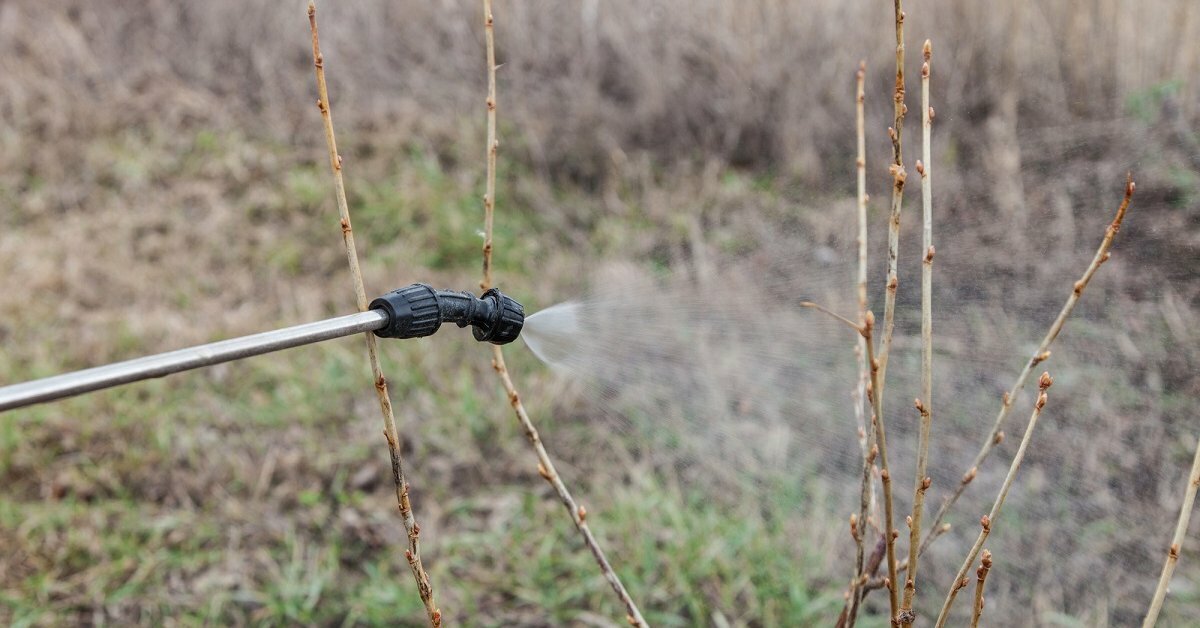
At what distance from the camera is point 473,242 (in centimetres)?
425

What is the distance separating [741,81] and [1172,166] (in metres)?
1.91

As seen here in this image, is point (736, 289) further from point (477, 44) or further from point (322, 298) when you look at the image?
point (477, 44)

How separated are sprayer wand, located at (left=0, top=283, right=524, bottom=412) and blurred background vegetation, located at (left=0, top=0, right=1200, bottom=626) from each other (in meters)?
1.35

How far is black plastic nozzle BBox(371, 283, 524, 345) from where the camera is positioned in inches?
44.6

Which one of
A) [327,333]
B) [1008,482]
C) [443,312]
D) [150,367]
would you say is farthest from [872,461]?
[150,367]

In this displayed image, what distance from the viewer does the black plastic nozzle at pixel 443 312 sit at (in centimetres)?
113

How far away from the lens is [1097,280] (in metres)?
3.66

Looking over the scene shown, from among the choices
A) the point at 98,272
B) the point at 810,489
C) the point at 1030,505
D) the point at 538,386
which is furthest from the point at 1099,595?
the point at 98,272

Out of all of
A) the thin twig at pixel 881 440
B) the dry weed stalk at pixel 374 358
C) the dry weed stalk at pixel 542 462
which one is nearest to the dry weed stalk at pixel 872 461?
the thin twig at pixel 881 440

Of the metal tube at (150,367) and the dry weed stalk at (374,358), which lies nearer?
the metal tube at (150,367)

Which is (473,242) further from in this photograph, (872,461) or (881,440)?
(881,440)

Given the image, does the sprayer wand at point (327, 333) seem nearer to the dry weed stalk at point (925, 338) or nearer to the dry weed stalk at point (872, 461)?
the dry weed stalk at point (872, 461)

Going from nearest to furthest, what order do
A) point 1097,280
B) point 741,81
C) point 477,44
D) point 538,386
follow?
1. point 538,386
2. point 1097,280
3. point 741,81
4. point 477,44

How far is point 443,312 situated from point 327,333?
191mm
